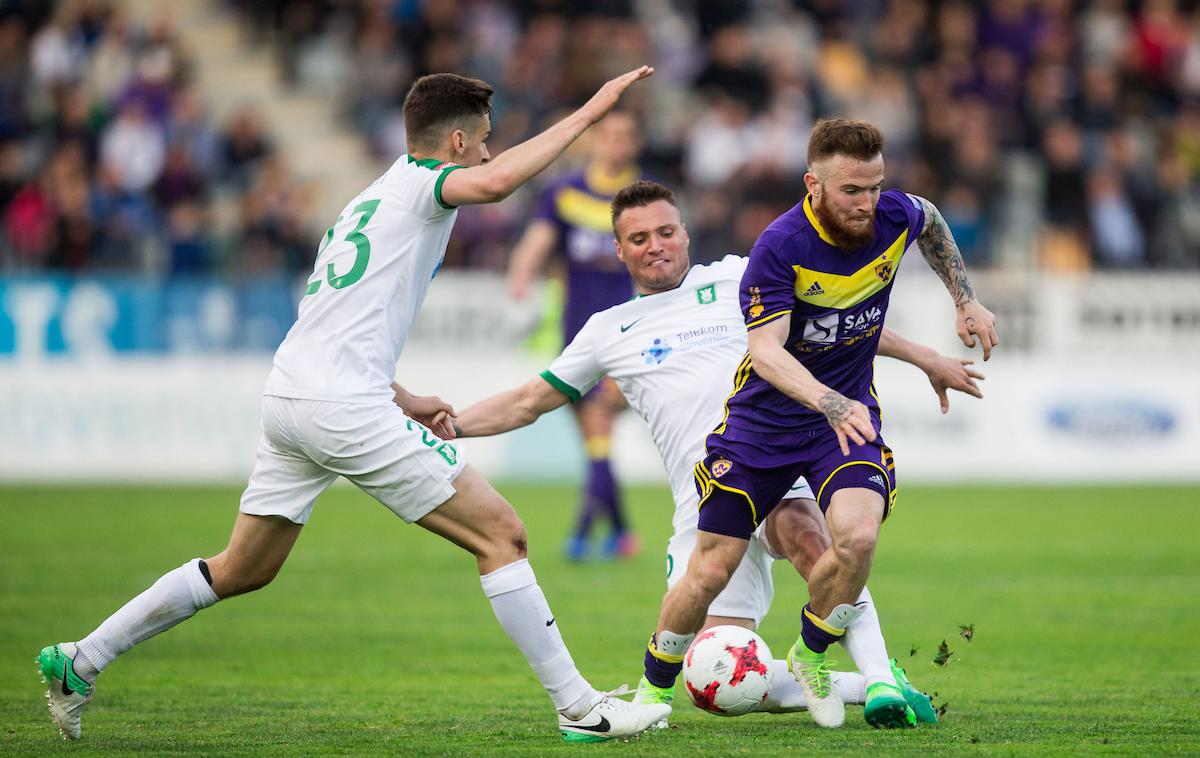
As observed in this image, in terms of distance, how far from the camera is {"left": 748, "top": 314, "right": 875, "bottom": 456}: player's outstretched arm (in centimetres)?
583

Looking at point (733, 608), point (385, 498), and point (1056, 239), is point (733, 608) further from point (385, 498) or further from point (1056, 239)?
point (1056, 239)

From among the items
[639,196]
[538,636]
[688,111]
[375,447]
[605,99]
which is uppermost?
[688,111]

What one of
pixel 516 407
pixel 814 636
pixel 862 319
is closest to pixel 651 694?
pixel 814 636

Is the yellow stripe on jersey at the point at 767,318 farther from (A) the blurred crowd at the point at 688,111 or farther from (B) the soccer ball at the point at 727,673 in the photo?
(A) the blurred crowd at the point at 688,111

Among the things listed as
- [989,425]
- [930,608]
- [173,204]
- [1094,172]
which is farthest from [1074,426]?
[173,204]

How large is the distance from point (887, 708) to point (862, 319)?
4.98ft

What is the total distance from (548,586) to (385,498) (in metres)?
4.74

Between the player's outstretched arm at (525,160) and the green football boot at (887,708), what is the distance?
2.37 meters

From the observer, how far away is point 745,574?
697cm

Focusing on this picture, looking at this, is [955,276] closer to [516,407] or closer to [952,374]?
[952,374]

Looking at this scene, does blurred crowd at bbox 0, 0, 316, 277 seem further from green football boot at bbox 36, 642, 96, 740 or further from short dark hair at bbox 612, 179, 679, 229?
green football boot at bbox 36, 642, 96, 740

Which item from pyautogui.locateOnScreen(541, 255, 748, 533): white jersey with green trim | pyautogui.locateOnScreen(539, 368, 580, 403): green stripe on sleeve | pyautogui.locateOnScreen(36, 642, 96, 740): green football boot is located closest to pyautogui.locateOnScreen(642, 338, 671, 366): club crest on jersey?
pyautogui.locateOnScreen(541, 255, 748, 533): white jersey with green trim

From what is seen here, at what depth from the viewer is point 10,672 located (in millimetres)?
7832

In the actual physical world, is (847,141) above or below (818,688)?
above
